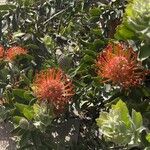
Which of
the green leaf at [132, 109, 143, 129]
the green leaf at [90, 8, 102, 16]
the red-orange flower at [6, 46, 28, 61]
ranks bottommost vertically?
the red-orange flower at [6, 46, 28, 61]

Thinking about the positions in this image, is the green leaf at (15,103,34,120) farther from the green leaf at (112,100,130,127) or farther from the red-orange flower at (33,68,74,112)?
the green leaf at (112,100,130,127)

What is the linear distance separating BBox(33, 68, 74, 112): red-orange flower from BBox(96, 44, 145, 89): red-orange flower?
19 centimetres

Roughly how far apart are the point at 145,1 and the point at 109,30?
0.73m

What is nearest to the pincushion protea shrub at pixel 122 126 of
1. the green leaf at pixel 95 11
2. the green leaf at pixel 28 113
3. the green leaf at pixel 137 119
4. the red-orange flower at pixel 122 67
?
the green leaf at pixel 137 119

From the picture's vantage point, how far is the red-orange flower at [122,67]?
6.17ft

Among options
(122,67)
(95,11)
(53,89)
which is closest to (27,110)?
(53,89)

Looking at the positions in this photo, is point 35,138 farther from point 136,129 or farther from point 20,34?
point 20,34

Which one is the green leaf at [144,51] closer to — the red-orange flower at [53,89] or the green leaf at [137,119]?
the green leaf at [137,119]

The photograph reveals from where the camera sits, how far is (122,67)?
188cm

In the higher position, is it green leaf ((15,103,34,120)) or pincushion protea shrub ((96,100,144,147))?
pincushion protea shrub ((96,100,144,147))

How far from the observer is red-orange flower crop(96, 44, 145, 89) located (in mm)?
1881

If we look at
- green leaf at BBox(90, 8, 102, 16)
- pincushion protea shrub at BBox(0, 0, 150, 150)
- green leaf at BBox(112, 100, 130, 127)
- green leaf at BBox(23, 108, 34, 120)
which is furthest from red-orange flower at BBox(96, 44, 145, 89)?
green leaf at BBox(90, 8, 102, 16)

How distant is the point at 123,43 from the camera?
200 centimetres

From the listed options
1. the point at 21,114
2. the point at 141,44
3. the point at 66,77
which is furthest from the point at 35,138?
the point at 141,44
